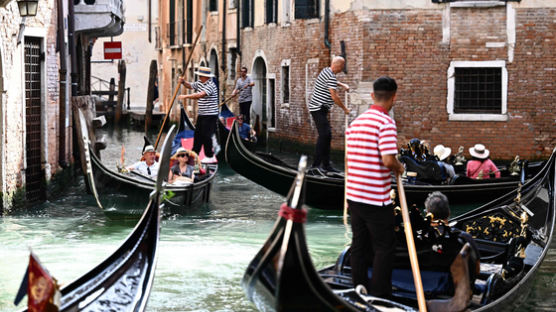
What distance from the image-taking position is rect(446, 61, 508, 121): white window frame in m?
9.38

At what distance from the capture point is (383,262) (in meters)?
3.20

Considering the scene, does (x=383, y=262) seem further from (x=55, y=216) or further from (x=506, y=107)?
(x=506, y=107)

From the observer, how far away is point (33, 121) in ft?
23.0

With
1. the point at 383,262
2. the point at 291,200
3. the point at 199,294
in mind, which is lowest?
the point at 199,294

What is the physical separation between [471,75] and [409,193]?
3.45m

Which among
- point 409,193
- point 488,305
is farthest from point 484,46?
point 488,305

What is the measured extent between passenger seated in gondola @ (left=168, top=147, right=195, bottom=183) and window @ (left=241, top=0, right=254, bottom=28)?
6601 millimetres

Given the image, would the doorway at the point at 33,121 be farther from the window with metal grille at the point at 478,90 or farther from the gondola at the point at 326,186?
the window with metal grille at the point at 478,90

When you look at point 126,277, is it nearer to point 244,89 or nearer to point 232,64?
point 244,89

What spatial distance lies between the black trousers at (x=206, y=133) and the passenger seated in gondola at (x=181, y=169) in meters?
1.03

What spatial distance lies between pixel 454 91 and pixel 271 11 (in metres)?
3.36

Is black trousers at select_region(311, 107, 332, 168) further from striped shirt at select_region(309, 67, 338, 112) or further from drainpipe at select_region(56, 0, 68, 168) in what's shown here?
drainpipe at select_region(56, 0, 68, 168)

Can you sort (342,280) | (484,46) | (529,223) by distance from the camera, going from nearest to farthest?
1. (342,280)
2. (529,223)
3. (484,46)

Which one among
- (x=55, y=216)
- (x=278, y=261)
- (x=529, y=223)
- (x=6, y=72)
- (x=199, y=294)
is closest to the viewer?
(x=278, y=261)
